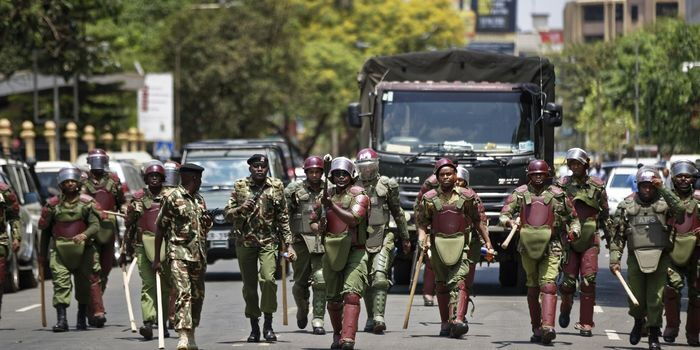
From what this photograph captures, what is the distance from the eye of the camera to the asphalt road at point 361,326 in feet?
49.2

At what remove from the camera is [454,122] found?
859 inches

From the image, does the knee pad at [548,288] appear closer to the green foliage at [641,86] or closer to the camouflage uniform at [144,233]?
the camouflage uniform at [144,233]

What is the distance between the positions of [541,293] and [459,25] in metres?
79.3

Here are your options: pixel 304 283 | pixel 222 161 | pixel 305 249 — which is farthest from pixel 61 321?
pixel 222 161

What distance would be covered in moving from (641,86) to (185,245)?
4296 centimetres

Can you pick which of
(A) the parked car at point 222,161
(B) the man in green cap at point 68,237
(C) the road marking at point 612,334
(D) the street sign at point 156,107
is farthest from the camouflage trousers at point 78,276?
(D) the street sign at point 156,107

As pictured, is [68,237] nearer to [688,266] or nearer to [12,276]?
[688,266]

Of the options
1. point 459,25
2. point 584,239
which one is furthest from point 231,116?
point 584,239

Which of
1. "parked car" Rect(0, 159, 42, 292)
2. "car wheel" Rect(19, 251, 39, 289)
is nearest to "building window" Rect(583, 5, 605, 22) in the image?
"parked car" Rect(0, 159, 42, 292)

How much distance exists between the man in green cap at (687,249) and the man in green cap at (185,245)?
418cm

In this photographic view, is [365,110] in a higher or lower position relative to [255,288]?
Answer: higher

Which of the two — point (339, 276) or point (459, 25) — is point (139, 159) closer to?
point (339, 276)

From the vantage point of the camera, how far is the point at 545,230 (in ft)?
49.5

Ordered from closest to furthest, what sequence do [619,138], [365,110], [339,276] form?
[339,276], [365,110], [619,138]
